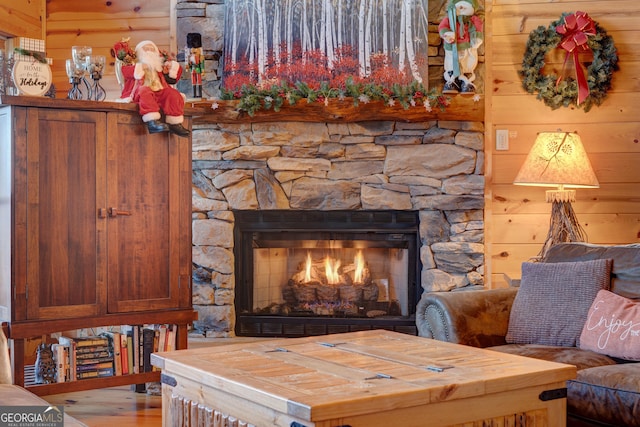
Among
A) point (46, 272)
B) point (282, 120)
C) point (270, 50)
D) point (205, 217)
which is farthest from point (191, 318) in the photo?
point (270, 50)

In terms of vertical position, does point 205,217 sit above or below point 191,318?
above

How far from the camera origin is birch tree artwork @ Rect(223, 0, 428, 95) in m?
4.82

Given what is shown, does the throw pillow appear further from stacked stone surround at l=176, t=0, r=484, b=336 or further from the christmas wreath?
the christmas wreath

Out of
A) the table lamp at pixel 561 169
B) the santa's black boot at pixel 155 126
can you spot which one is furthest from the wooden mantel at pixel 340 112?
the santa's black boot at pixel 155 126

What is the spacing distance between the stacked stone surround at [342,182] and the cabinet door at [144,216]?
3.16 feet

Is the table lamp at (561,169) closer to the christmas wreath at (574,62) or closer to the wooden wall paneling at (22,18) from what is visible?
the christmas wreath at (574,62)

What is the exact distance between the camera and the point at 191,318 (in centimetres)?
405

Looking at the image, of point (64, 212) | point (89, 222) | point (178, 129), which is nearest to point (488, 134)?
point (178, 129)

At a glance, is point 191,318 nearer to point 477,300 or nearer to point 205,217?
point 205,217

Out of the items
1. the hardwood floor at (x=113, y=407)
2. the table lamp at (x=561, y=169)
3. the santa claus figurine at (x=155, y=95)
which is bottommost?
the hardwood floor at (x=113, y=407)

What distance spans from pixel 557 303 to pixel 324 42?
2.23 m

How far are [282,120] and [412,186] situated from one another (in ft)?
2.81

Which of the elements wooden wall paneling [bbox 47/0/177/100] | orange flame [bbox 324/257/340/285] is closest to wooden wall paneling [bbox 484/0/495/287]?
orange flame [bbox 324/257/340/285]

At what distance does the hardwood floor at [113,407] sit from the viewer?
3.65 m
